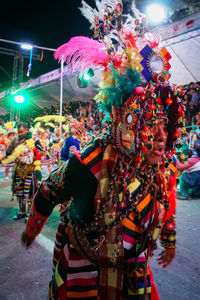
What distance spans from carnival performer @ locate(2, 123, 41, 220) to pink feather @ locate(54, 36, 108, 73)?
128 inches

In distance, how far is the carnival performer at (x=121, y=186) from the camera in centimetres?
122

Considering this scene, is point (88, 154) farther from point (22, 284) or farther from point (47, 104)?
point (47, 104)

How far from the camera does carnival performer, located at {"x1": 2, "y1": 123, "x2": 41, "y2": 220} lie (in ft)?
14.9

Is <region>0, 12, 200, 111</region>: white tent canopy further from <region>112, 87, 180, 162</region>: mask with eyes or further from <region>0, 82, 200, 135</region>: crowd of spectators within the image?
<region>112, 87, 180, 162</region>: mask with eyes

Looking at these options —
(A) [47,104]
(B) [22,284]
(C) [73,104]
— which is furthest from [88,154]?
(A) [47,104]

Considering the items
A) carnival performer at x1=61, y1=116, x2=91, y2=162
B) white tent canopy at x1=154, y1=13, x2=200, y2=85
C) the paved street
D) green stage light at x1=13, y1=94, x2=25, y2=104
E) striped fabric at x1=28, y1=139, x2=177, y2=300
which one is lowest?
the paved street

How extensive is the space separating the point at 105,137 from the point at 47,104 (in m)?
18.5

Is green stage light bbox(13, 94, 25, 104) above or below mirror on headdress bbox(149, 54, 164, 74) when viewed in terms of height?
above

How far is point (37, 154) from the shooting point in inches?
186

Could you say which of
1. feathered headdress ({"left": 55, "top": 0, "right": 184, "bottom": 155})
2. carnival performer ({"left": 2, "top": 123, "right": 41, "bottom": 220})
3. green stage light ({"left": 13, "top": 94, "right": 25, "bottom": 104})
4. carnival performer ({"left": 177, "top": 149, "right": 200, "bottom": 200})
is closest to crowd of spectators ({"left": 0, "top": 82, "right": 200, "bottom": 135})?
feathered headdress ({"left": 55, "top": 0, "right": 184, "bottom": 155})

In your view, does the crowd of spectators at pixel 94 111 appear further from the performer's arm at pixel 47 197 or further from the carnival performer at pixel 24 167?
the carnival performer at pixel 24 167

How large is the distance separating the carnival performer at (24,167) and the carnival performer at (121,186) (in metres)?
3.40

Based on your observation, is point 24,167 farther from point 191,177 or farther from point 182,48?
point 182,48

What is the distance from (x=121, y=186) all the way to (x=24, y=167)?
3.88m
